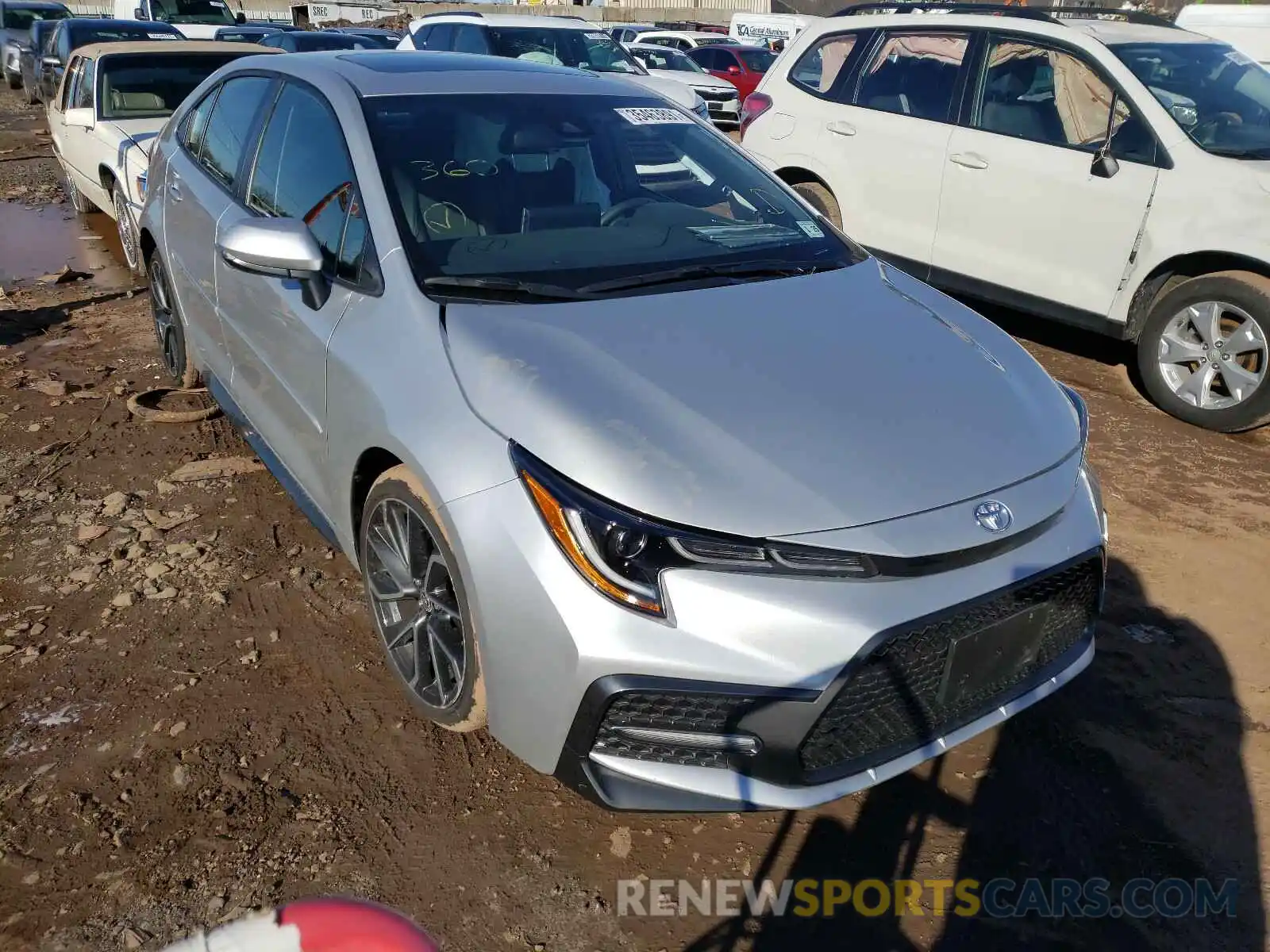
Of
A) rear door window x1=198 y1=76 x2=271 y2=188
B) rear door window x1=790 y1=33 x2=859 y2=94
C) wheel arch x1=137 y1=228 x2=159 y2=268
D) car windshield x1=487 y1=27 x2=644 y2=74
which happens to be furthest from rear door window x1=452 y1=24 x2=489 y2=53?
rear door window x1=198 y1=76 x2=271 y2=188

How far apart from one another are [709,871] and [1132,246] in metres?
4.21

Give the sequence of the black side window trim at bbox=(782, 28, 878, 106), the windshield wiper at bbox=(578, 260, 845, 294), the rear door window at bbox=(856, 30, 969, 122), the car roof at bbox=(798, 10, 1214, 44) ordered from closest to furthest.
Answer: the windshield wiper at bbox=(578, 260, 845, 294) → the car roof at bbox=(798, 10, 1214, 44) → the rear door window at bbox=(856, 30, 969, 122) → the black side window trim at bbox=(782, 28, 878, 106)

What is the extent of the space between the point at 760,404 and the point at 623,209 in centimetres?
115

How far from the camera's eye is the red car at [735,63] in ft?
61.7

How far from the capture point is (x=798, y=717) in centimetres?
203

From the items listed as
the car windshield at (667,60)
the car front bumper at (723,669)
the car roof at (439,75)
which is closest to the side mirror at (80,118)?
the car roof at (439,75)

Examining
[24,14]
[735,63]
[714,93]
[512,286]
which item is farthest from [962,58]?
[24,14]

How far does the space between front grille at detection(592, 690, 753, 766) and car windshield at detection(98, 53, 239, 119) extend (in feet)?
23.8

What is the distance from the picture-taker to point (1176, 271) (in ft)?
16.7

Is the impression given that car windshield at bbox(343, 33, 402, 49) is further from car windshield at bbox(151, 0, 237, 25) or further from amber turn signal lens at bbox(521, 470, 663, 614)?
amber turn signal lens at bbox(521, 470, 663, 614)

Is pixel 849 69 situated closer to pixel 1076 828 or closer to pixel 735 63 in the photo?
pixel 1076 828

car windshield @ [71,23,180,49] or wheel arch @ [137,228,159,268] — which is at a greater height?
car windshield @ [71,23,180,49]

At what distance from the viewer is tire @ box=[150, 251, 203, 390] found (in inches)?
184

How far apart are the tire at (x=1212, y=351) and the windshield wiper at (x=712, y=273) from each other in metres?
2.74
